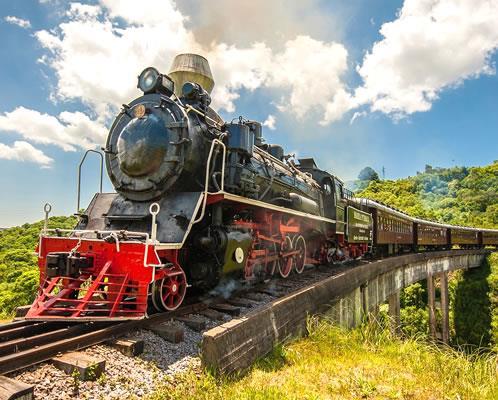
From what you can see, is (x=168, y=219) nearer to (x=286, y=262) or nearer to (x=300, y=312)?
(x=300, y=312)

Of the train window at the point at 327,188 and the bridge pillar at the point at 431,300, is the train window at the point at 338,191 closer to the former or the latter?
the train window at the point at 327,188

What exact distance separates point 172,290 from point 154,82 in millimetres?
3615

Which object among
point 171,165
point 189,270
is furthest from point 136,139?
point 189,270

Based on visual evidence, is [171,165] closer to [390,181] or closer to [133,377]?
[133,377]

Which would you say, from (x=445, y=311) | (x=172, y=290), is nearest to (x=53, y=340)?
(x=172, y=290)

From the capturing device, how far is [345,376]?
11.8 feet

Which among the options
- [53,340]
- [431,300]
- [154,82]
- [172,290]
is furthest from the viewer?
[431,300]

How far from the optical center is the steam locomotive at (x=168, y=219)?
457 cm

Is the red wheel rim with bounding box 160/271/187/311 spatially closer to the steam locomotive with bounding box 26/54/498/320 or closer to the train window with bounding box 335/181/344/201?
the steam locomotive with bounding box 26/54/498/320

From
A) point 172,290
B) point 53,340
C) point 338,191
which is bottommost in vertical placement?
point 53,340

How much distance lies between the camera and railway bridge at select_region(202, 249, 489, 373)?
334 centimetres

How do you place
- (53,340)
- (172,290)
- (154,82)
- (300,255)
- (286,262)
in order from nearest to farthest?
(53,340)
(172,290)
(154,82)
(286,262)
(300,255)

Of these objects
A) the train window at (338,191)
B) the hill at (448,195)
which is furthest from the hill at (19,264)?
the hill at (448,195)

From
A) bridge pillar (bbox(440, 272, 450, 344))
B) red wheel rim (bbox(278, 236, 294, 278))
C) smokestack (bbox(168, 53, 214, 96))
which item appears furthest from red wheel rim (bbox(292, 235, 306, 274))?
bridge pillar (bbox(440, 272, 450, 344))
